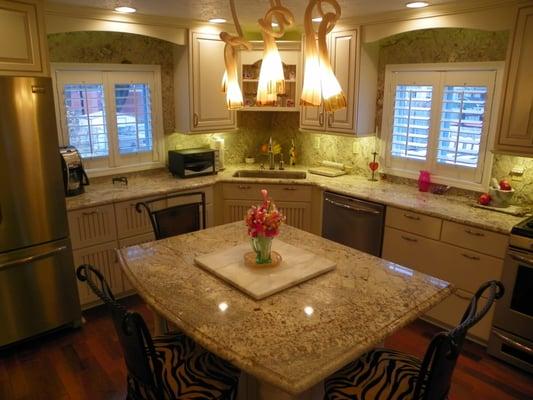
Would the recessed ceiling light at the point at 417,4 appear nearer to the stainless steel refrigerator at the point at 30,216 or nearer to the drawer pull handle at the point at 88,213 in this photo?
the stainless steel refrigerator at the point at 30,216

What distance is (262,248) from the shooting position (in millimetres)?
2131

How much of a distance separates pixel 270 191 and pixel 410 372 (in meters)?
2.49

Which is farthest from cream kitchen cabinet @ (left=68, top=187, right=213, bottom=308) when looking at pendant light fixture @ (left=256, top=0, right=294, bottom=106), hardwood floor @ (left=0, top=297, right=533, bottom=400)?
pendant light fixture @ (left=256, top=0, right=294, bottom=106)

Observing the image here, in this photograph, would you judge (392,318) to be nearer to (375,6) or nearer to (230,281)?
(230,281)

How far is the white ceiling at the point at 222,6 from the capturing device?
295cm

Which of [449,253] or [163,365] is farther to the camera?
[449,253]

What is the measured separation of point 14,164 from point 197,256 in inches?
53.2

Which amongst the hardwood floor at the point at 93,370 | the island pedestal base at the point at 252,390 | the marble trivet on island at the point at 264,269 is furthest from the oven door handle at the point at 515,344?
the island pedestal base at the point at 252,390

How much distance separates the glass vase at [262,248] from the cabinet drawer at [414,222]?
1535 mm

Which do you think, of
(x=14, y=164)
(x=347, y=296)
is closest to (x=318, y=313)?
(x=347, y=296)

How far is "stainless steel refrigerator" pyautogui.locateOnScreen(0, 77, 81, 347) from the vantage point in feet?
8.59

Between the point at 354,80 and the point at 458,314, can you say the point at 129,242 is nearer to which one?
the point at 354,80

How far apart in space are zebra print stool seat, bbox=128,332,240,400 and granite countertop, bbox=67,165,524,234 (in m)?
1.74

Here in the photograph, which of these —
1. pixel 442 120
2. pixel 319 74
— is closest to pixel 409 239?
pixel 442 120
